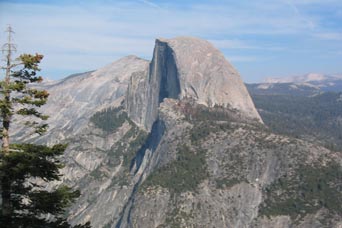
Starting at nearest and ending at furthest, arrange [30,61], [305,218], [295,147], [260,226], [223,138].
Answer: [30,61]
[305,218]
[260,226]
[295,147]
[223,138]

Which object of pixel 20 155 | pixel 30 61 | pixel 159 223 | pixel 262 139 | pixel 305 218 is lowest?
pixel 159 223

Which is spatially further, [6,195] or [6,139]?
[6,139]

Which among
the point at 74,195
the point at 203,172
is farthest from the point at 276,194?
the point at 74,195

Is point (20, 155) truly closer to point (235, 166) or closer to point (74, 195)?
point (74, 195)

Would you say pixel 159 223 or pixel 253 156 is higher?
pixel 253 156

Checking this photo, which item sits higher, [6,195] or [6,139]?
[6,139]

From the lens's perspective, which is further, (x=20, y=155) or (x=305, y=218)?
(x=305, y=218)

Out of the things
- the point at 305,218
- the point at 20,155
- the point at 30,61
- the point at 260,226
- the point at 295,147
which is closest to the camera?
the point at 20,155
